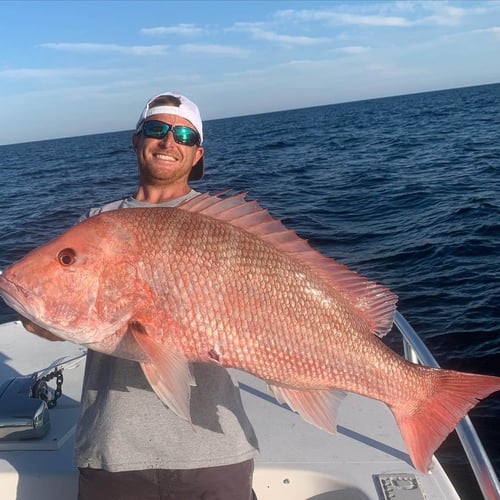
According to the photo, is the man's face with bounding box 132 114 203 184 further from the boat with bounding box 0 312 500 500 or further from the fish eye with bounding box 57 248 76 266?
the boat with bounding box 0 312 500 500

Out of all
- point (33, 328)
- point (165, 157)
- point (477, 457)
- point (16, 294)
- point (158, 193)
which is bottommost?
point (477, 457)

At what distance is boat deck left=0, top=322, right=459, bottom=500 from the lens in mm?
2764

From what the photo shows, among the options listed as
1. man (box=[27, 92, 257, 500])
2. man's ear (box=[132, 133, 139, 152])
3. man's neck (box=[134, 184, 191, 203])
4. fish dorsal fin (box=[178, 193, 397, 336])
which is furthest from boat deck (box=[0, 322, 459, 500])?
man's ear (box=[132, 133, 139, 152])

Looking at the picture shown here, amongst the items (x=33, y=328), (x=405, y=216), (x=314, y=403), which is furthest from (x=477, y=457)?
(x=405, y=216)

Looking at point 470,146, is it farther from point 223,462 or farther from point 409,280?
point 223,462

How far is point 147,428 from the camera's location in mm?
2275

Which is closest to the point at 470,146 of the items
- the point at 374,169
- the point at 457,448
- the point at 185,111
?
the point at 374,169

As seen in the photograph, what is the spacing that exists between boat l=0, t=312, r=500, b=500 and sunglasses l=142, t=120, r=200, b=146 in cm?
120

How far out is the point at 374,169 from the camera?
2216cm

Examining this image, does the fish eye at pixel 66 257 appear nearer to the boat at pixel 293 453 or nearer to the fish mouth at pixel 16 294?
the fish mouth at pixel 16 294

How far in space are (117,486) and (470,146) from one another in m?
25.4

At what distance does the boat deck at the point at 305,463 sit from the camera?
2764mm

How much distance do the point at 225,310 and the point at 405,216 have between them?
12.2 m

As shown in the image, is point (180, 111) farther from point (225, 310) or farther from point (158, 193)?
point (225, 310)
